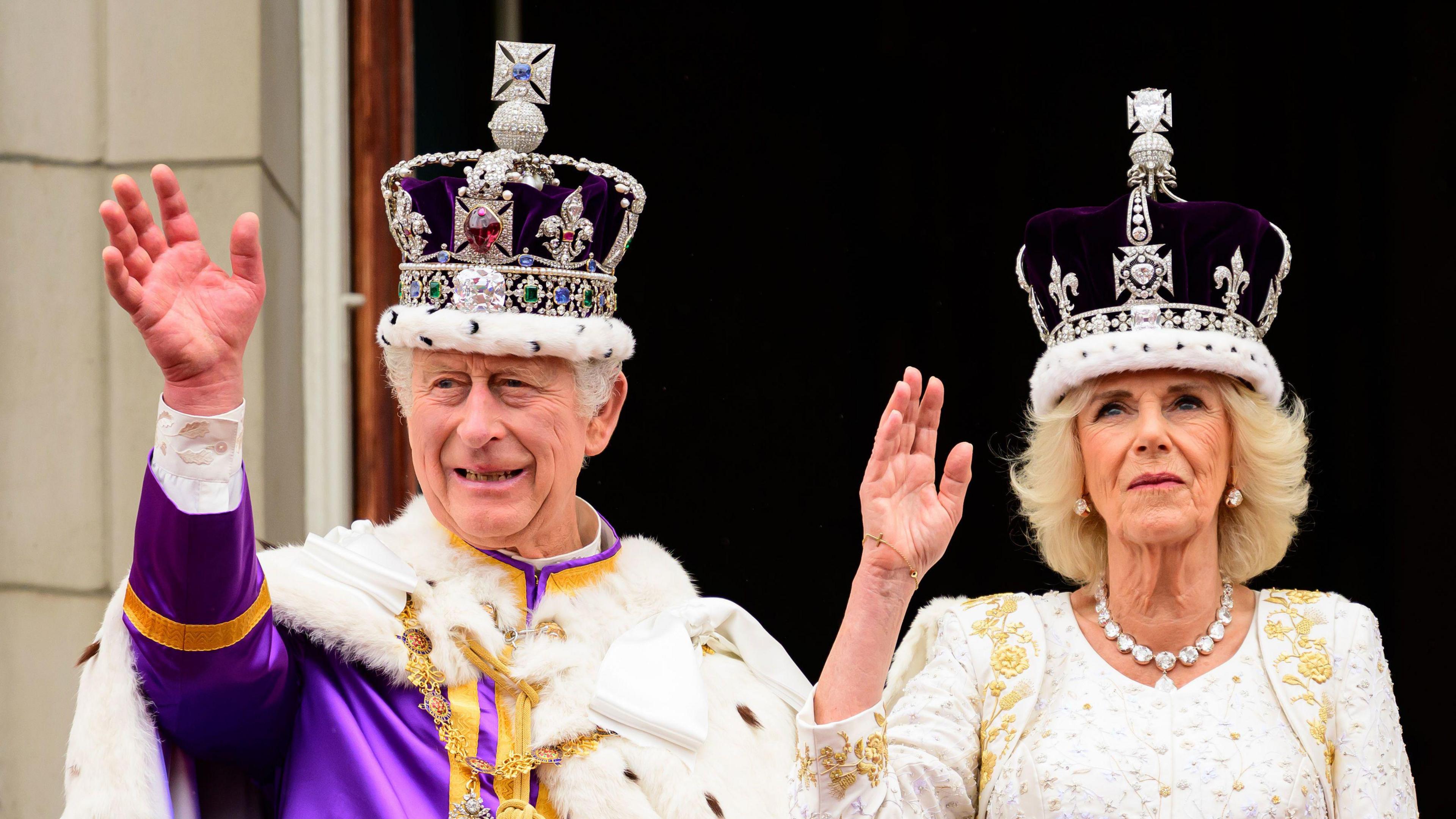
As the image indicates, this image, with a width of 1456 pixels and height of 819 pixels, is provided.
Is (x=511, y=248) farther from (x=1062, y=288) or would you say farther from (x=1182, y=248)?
(x=1182, y=248)

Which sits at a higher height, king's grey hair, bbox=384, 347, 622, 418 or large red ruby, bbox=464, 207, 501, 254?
large red ruby, bbox=464, 207, 501, 254

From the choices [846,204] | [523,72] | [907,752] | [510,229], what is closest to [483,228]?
[510,229]

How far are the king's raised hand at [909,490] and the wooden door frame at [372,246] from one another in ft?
6.57

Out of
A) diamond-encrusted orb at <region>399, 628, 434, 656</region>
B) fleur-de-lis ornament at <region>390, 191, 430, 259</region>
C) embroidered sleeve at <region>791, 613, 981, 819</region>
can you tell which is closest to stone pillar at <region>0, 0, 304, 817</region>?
fleur-de-lis ornament at <region>390, 191, 430, 259</region>

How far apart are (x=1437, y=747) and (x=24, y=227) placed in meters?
3.87

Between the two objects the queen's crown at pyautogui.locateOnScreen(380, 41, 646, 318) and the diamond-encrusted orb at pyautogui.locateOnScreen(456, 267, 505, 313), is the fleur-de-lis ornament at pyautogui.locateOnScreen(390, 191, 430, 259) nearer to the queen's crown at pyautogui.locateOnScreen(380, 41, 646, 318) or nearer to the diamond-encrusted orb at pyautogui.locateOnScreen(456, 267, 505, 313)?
the queen's crown at pyautogui.locateOnScreen(380, 41, 646, 318)

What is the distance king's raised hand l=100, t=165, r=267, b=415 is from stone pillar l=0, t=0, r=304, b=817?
1.56 metres

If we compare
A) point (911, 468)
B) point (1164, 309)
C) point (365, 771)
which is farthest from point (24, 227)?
point (1164, 309)

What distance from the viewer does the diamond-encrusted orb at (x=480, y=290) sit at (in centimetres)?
335

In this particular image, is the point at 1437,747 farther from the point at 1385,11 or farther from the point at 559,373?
the point at 559,373

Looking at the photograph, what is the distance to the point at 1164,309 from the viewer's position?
3.39m

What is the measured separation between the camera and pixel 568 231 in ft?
11.3

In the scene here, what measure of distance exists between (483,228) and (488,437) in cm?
42

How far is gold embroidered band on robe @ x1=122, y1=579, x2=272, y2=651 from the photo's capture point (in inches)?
113
